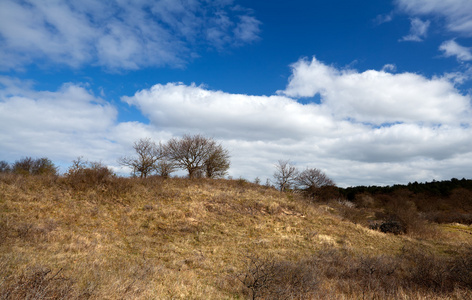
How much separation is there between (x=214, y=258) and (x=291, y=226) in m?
8.89

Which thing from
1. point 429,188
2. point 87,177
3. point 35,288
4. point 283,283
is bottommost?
point 283,283

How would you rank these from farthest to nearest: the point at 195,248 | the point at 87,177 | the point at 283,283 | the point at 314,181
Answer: the point at 314,181 < the point at 87,177 < the point at 195,248 < the point at 283,283

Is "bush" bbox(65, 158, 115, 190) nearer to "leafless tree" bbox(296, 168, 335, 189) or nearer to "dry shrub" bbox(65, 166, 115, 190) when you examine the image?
"dry shrub" bbox(65, 166, 115, 190)

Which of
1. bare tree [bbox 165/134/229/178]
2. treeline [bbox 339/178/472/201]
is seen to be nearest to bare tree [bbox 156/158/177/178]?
bare tree [bbox 165/134/229/178]

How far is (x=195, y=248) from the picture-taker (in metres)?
13.8

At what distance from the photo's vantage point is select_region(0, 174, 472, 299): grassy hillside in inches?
305

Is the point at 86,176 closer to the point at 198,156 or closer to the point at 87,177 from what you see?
the point at 87,177

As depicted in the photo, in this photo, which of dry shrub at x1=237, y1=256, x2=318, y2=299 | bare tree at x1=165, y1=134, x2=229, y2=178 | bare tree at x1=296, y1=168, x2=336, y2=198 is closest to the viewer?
dry shrub at x1=237, y1=256, x2=318, y2=299

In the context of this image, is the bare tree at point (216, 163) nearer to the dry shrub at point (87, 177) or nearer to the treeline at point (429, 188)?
the dry shrub at point (87, 177)

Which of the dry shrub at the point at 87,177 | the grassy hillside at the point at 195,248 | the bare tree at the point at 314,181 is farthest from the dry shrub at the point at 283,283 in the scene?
the bare tree at the point at 314,181

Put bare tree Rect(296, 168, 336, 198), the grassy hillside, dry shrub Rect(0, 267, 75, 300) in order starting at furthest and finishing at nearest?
bare tree Rect(296, 168, 336, 198) < the grassy hillside < dry shrub Rect(0, 267, 75, 300)

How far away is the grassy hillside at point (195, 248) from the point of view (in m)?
7.74

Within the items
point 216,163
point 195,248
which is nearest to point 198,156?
point 216,163

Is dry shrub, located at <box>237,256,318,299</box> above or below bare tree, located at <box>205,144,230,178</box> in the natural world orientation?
below
